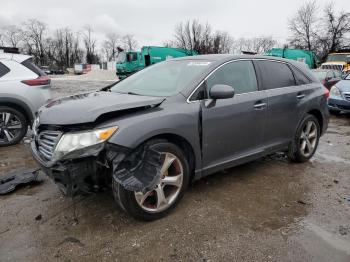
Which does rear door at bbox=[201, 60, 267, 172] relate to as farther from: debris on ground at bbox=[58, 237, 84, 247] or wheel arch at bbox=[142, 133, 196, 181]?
debris on ground at bbox=[58, 237, 84, 247]

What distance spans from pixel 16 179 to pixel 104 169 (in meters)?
1.97

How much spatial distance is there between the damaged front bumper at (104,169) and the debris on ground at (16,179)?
127 centimetres

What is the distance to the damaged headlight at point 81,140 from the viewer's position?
2.77m

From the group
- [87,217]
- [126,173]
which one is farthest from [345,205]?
[87,217]

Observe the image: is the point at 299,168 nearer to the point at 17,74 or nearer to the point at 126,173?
the point at 126,173

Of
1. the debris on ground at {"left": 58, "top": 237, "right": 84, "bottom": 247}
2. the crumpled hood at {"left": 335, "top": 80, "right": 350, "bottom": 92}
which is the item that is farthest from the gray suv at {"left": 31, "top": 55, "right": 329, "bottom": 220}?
the crumpled hood at {"left": 335, "top": 80, "right": 350, "bottom": 92}

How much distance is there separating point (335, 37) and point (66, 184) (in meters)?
50.2

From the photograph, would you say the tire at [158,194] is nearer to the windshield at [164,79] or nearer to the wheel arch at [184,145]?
the wheel arch at [184,145]

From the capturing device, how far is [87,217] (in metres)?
3.25

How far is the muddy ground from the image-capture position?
2.70 m

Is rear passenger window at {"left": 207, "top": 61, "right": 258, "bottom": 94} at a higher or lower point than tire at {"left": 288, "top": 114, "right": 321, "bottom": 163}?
higher

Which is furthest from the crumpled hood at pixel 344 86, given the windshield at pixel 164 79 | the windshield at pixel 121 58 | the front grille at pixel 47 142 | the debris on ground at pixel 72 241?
the windshield at pixel 121 58

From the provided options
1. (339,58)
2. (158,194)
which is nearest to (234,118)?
(158,194)

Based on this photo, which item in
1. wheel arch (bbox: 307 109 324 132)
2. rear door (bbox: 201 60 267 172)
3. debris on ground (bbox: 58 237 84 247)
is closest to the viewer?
debris on ground (bbox: 58 237 84 247)
